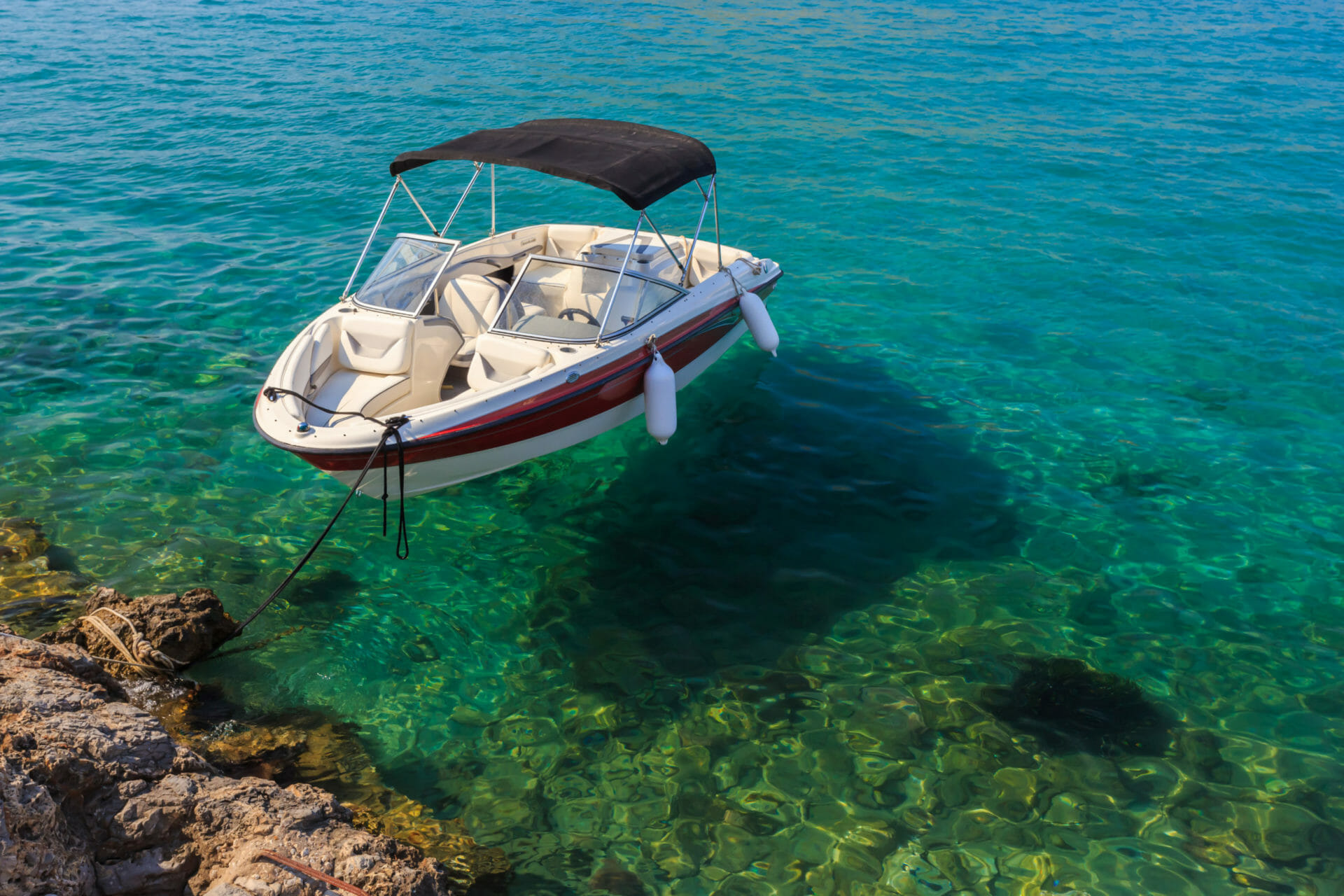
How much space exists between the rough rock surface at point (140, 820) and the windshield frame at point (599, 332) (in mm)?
4178

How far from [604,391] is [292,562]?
3.11 metres

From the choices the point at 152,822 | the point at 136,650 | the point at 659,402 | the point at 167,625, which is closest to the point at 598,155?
the point at 659,402

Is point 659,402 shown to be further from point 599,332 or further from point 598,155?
point 598,155

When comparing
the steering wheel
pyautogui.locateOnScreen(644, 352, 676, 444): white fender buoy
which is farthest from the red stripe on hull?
Answer: the steering wheel

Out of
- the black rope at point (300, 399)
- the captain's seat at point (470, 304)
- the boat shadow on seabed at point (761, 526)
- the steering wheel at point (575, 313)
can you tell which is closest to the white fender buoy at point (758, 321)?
the boat shadow on seabed at point (761, 526)

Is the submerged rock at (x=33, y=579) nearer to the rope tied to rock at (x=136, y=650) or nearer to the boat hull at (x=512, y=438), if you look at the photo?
the rope tied to rock at (x=136, y=650)

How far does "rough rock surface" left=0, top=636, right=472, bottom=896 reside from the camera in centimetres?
433

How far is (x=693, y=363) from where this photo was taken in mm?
9594

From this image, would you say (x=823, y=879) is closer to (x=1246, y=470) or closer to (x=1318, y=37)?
(x=1246, y=470)

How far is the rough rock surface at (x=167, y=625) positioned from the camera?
6.65 meters

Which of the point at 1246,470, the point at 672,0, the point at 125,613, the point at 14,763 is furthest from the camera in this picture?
the point at 672,0

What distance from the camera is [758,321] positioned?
982 cm

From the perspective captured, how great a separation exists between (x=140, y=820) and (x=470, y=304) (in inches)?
219

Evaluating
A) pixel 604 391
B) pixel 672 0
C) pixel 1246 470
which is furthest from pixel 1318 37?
pixel 604 391
